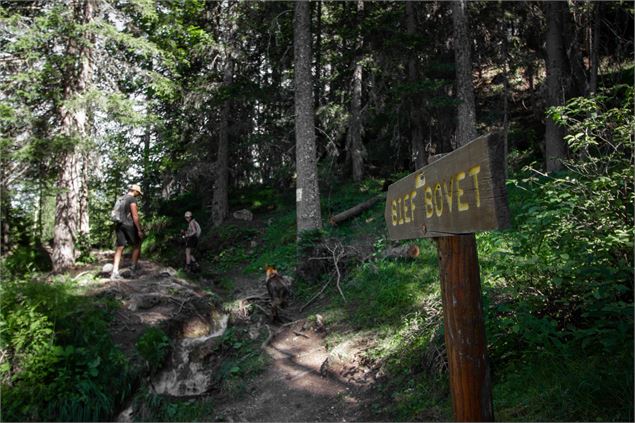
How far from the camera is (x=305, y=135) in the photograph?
1192cm

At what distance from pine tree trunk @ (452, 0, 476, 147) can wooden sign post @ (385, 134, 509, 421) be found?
11.1m

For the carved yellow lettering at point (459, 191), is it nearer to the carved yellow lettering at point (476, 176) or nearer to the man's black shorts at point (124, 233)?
the carved yellow lettering at point (476, 176)

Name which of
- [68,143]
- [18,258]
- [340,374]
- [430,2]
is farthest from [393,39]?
[18,258]

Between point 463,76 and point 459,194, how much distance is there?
12343 millimetres

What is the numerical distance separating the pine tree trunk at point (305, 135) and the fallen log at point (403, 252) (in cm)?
253

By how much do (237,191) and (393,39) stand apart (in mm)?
11551

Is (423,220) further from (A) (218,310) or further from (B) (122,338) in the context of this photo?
(A) (218,310)

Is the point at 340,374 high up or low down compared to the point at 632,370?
down

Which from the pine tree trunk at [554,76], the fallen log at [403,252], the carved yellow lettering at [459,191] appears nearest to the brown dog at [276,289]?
the fallen log at [403,252]

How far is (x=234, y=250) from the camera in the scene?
627 inches

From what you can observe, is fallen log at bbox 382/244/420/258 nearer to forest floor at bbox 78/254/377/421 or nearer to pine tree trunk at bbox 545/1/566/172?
forest floor at bbox 78/254/377/421

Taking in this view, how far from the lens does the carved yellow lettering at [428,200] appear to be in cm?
276

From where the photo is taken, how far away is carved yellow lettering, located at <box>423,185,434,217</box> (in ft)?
9.05

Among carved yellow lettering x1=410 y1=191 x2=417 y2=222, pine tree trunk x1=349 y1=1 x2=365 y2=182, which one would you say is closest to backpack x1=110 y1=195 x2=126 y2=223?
carved yellow lettering x1=410 y1=191 x2=417 y2=222
